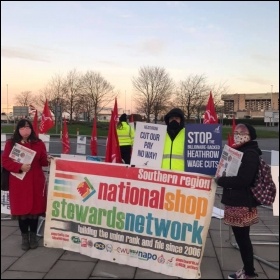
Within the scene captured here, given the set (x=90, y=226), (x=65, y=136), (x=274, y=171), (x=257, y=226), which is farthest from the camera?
(x=65, y=136)

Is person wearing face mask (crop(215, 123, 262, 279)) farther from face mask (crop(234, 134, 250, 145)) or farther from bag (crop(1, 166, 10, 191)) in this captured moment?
bag (crop(1, 166, 10, 191))

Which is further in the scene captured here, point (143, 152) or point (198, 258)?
point (143, 152)

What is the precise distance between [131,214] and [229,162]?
1278mm

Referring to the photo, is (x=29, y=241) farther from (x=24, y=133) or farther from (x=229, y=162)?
(x=229, y=162)

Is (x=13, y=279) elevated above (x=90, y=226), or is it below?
below

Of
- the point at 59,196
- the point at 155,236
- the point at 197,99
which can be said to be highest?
the point at 197,99

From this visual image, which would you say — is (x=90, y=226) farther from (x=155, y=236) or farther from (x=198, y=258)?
(x=198, y=258)

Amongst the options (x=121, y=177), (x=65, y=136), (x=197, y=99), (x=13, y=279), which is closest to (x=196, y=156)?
(x=121, y=177)

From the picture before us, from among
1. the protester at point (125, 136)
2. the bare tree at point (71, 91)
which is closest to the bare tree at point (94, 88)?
the bare tree at point (71, 91)

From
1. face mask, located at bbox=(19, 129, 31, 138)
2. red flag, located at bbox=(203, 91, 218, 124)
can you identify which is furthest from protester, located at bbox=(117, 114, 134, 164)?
face mask, located at bbox=(19, 129, 31, 138)

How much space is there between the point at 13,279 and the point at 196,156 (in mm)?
2534

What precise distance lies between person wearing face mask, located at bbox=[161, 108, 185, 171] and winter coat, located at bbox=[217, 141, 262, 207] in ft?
3.86

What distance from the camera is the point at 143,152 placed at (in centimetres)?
480

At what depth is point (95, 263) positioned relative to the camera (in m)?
4.45
